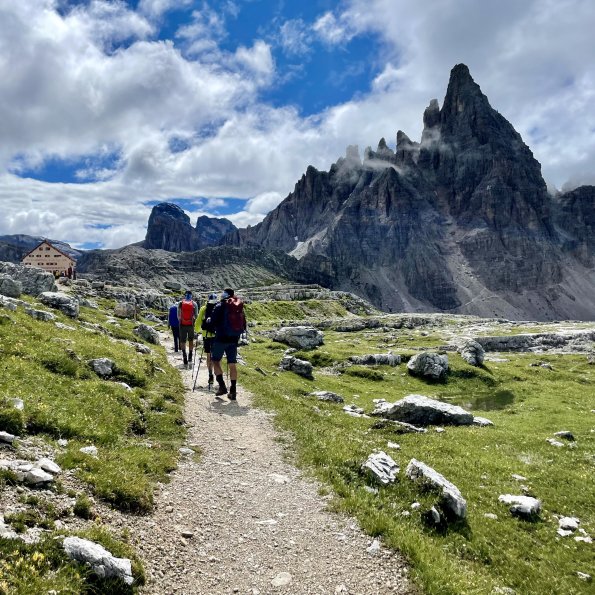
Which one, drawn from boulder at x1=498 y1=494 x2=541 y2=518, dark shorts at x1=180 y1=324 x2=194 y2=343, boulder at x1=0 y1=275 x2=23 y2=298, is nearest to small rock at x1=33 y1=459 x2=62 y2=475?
boulder at x1=498 y1=494 x2=541 y2=518

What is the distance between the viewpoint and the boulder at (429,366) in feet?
170

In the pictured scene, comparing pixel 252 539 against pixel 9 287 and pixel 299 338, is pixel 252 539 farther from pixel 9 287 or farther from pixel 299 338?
pixel 299 338

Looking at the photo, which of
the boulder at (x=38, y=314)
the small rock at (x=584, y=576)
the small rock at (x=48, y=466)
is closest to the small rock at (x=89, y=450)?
the small rock at (x=48, y=466)

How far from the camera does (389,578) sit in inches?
356

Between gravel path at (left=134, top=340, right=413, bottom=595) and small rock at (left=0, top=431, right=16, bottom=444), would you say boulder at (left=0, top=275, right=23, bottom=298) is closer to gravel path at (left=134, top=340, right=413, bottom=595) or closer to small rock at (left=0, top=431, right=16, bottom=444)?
small rock at (left=0, top=431, right=16, bottom=444)

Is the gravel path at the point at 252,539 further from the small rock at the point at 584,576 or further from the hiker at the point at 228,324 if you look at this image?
the hiker at the point at 228,324

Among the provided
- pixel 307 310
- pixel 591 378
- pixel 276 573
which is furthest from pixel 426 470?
pixel 307 310

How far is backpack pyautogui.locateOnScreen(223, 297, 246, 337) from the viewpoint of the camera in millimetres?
21625

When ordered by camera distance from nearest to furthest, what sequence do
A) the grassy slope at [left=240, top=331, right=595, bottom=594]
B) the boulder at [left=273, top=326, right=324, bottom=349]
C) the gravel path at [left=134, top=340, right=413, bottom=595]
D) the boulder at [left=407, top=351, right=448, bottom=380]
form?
the gravel path at [left=134, top=340, right=413, bottom=595]
the grassy slope at [left=240, top=331, right=595, bottom=594]
the boulder at [left=407, top=351, right=448, bottom=380]
the boulder at [left=273, top=326, right=324, bottom=349]

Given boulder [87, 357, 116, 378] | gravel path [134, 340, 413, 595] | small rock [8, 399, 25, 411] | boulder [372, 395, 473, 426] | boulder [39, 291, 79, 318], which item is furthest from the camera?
boulder [39, 291, 79, 318]

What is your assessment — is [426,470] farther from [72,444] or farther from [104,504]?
[72,444]

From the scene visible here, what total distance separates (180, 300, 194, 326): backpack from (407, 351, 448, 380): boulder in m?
31.4

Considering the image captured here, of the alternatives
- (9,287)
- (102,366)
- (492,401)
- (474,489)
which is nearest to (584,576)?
(474,489)

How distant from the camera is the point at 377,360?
57969mm
